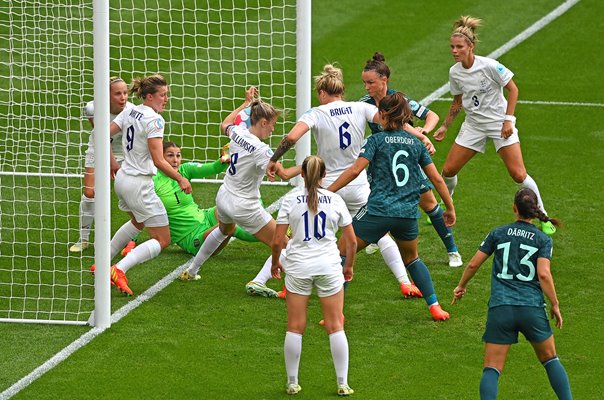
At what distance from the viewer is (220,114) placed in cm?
1708

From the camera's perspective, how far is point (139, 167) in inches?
464

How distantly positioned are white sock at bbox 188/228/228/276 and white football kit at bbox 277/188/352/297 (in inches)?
103

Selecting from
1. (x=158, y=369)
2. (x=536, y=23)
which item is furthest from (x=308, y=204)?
(x=536, y=23)

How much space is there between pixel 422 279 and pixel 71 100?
323 inches

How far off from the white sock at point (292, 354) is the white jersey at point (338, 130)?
2.50m

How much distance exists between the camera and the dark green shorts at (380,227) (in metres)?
10.6

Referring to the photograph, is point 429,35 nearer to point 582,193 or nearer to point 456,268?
point 582,193

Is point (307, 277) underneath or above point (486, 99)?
underneath

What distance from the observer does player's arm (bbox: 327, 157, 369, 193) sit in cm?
1047

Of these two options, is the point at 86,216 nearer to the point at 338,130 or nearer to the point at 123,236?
the point at 123,236

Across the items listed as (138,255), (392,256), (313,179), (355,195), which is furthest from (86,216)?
(313,179)

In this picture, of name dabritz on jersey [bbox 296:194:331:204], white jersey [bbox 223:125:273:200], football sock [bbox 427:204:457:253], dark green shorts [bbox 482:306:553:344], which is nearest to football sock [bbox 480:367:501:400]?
dark green shorts [bbox 482:306:553:344]

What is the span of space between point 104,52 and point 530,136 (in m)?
8.92

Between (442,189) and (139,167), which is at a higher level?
(139,167)
